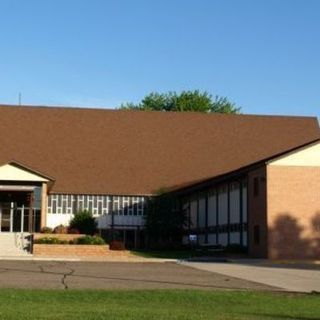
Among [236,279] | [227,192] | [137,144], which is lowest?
[236,279]

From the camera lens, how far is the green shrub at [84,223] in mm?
51506

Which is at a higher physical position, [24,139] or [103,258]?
[24,139]

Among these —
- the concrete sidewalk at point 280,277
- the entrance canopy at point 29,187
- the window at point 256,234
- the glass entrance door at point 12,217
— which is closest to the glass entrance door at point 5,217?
the glass entrance door at point 12,217

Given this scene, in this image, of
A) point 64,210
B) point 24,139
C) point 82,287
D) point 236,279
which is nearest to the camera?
point 82,287

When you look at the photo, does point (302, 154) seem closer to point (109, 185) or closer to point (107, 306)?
point (109, 185)

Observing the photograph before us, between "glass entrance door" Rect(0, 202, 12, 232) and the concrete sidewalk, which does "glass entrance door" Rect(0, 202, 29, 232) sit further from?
the concrete sidewalk

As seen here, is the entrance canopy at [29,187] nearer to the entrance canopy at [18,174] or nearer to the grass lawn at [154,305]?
the entrance canopy at [18,174]

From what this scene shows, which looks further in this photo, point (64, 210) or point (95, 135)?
point (95, 135)

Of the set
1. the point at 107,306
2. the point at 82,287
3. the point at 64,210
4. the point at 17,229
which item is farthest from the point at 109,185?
the point at 107,306

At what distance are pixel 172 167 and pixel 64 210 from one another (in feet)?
30.8

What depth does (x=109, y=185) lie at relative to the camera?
55.3 m

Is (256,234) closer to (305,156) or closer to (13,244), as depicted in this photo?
(305,156)

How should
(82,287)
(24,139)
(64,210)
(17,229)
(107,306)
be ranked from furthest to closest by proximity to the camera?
(24,139), (64,210), (17,229), (82,287), (107,306)

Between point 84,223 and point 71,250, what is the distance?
12.3m
